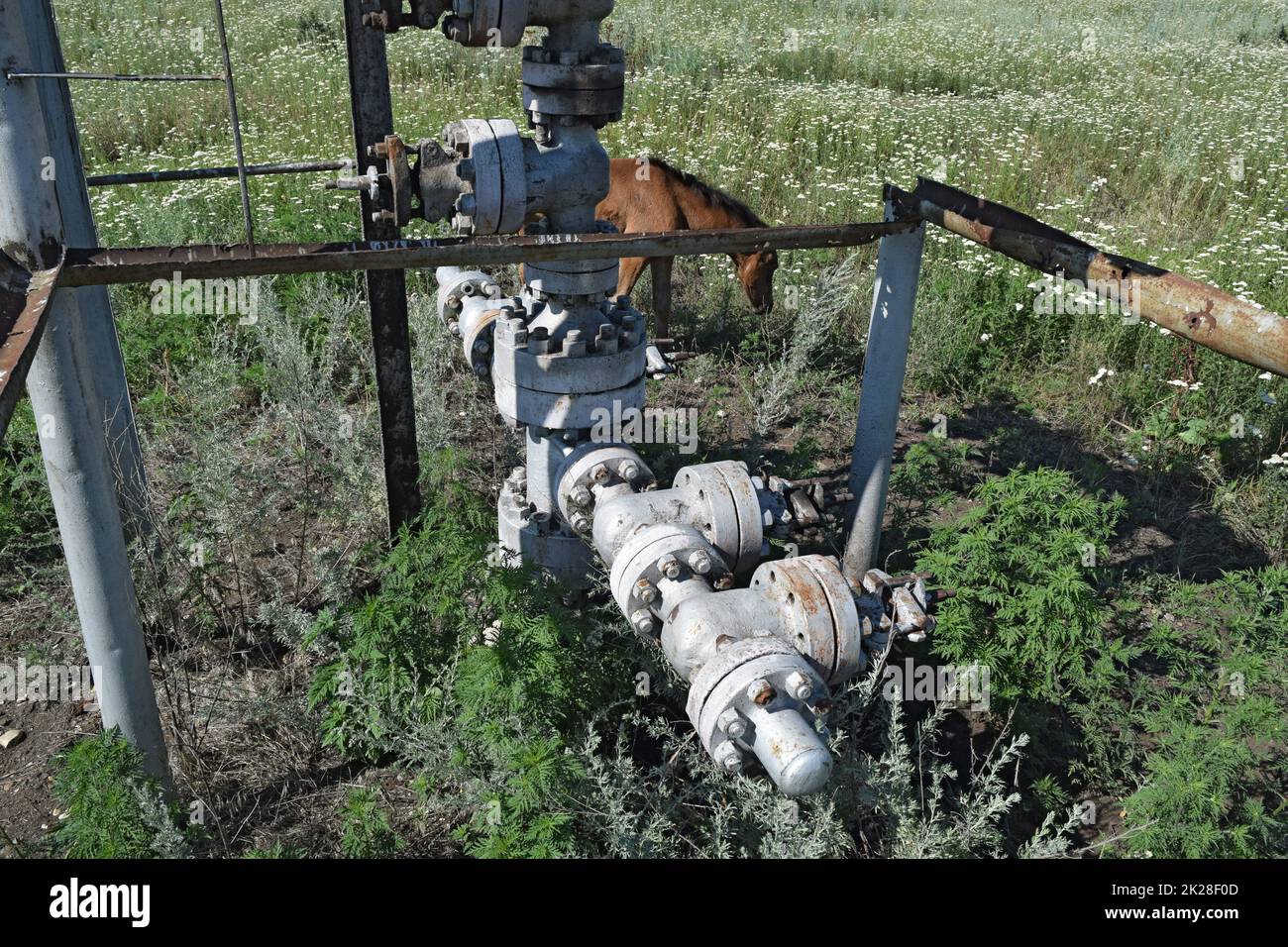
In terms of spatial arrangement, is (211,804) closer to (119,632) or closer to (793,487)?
(119,632)

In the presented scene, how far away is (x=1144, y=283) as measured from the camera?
7.61 feet

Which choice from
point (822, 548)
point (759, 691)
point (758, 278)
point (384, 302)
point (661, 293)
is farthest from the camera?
point (758, 278)

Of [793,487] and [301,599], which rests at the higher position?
[793,487]

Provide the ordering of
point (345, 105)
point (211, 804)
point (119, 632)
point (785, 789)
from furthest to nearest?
point (345, 105)
point (211, 804)
point (119, 632)
point (785, 789)

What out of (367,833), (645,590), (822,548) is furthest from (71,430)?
(822,548)

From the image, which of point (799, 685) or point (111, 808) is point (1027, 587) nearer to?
point (799, 685)

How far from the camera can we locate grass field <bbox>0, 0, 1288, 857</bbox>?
2.76 m

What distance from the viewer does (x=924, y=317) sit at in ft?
19.1

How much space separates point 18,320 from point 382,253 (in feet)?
2.44

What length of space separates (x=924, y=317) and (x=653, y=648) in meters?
3.42

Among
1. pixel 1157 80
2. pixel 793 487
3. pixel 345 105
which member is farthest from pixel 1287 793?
pixel 1157 80

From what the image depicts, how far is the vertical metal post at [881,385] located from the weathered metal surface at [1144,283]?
0.65 feet

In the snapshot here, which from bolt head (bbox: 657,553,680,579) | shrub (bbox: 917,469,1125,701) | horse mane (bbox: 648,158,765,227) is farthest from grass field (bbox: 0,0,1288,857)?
horse mane (bbox: 648,158,765,227)

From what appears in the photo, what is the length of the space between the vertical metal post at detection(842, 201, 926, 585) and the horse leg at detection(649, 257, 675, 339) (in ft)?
8.86
